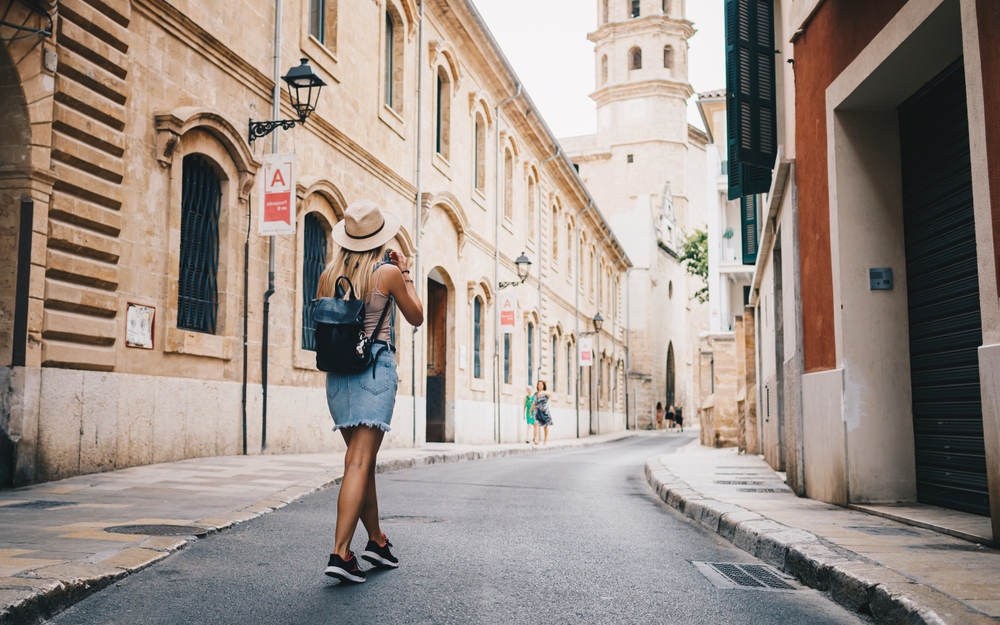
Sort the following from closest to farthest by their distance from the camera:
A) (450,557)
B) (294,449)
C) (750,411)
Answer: (450,557)
(294,449)
(750,411)

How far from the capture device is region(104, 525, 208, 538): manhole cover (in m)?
5.97

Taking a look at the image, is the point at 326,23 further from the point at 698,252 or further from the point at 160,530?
the point at 698,252

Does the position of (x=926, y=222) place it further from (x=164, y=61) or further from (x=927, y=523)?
(x=164, y=61)

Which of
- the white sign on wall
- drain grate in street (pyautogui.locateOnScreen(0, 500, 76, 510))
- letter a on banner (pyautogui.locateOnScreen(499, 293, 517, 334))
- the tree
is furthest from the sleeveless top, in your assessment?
the tree

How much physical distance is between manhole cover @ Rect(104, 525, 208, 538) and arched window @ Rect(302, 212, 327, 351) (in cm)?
867

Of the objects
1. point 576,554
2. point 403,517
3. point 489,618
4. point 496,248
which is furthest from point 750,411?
point 489,618

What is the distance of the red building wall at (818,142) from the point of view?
→ 7.76 metres

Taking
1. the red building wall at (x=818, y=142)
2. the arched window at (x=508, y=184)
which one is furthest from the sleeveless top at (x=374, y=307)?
the arched window at (x=508, y=184)

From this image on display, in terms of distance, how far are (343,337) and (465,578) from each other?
1360 mm

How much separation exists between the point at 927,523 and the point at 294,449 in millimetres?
9601

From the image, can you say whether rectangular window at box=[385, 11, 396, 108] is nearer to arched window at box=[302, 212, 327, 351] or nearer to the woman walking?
arched window at box=[302, 212, 327, 351]

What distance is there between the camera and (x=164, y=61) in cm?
1125

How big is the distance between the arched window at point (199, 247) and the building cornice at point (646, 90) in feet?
172

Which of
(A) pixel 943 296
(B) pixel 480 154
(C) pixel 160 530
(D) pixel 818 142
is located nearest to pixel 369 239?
(C) pixel 160 530
